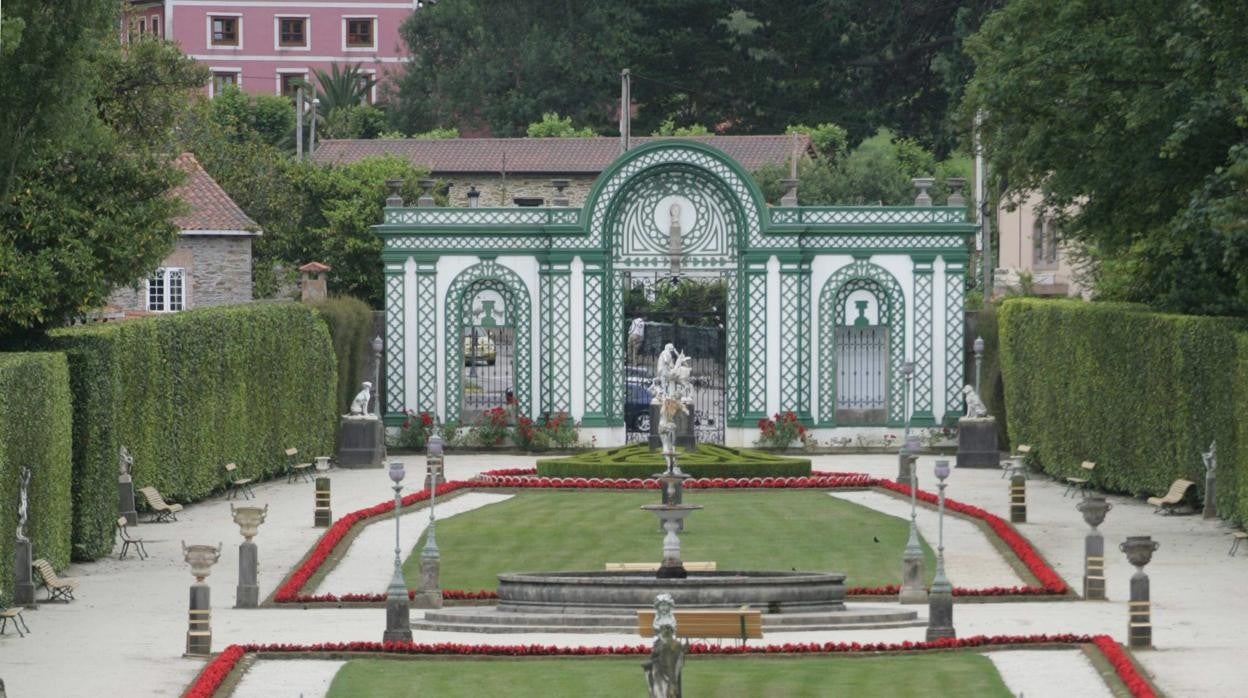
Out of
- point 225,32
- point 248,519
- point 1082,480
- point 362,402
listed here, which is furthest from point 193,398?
point 225,32

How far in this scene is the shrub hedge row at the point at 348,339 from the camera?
4928 centimetres

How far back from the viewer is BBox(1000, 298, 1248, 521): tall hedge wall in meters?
35.3

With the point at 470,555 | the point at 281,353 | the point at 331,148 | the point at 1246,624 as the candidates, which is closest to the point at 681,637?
the point at 1246,624

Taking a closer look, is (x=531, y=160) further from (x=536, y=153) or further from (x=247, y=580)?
(x=247, y=580)

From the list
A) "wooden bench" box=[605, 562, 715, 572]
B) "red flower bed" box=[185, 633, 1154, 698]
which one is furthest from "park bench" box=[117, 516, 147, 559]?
"red flower bed" box=[185, 633, 1154, 698]

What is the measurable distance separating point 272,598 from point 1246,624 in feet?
34.6

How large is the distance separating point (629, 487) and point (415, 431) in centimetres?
876

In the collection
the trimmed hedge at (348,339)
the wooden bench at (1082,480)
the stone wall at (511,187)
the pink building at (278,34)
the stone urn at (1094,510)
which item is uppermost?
the pink building at (278,34)

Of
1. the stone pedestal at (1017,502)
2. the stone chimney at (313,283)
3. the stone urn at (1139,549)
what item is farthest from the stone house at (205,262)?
the stone urn at (1139,549)

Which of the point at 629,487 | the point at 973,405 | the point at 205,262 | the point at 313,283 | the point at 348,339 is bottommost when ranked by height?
the point at 629,487

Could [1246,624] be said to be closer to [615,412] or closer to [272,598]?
[272,598]

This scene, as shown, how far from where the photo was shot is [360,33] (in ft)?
342

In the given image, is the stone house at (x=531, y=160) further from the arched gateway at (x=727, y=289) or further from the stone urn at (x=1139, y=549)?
the stone urn at (x=1139, y=549)

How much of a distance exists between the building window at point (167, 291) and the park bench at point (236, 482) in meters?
15.5
